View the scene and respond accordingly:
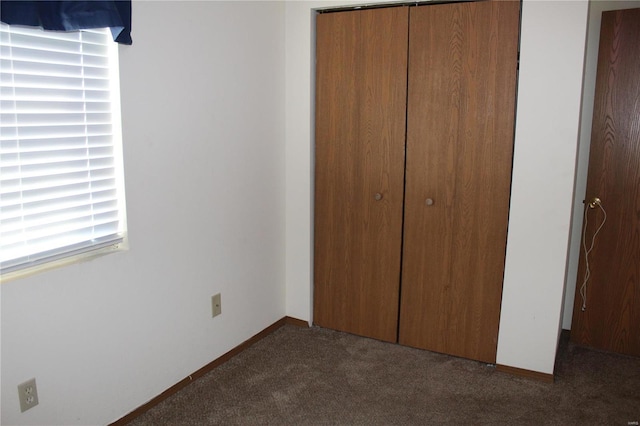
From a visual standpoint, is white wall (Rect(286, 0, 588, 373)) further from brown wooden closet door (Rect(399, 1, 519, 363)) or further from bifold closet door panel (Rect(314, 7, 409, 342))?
bifold closet door panel (Rect(314, 7, 409, 342))

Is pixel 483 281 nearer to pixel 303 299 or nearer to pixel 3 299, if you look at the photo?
pixel 303 299

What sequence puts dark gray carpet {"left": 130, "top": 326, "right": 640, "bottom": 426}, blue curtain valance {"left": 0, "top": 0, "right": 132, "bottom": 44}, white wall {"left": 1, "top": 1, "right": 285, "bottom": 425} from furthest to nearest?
1. dark gray carpet {"left": 130, "top": 326, "right": 640, "bottom": 426}
2. white wall {"left": 1, "top": 1, "right": 285, "bottom": 425}
3. blue curtain valance {"left": 0, "top": 0, "right": 132, "bottom": 44}

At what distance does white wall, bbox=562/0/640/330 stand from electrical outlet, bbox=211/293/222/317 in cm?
209

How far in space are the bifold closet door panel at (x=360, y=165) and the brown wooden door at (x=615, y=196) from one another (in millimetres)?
1103

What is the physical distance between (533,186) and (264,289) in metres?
1.62

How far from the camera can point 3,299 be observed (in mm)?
1780

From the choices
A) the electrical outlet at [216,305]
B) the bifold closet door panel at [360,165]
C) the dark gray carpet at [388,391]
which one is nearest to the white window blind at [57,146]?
the electrical outlet at [216,305]

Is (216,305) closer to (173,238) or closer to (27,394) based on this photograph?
(173,238)

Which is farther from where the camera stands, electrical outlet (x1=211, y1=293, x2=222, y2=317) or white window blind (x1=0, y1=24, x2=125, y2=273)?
electrical outlet (x1=211, y1=293, x2=222, y2=317)

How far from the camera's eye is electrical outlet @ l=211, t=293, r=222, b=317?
2766mm

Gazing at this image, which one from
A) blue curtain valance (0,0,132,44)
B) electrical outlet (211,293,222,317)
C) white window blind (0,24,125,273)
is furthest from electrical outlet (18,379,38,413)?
blue curtain valance (0,0,132,44)

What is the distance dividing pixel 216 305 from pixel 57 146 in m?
1.20

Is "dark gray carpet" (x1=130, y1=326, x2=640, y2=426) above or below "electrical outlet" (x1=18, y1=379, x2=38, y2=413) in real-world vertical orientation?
below

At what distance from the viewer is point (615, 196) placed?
2.95 meters
